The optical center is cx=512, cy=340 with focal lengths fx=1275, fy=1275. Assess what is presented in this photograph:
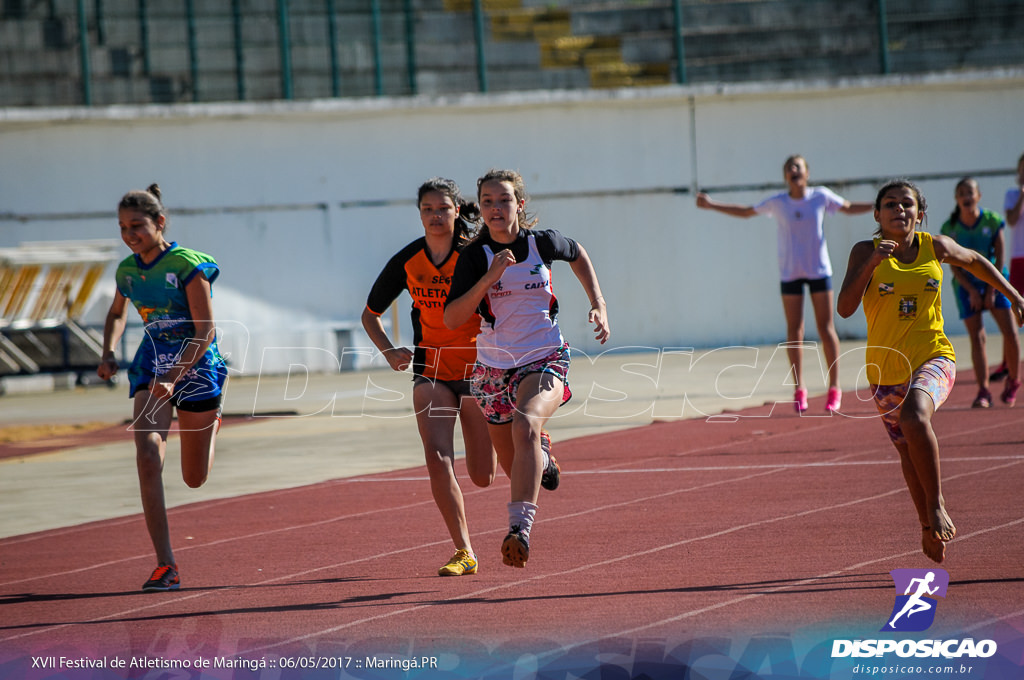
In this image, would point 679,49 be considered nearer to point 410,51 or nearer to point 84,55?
point 410,51

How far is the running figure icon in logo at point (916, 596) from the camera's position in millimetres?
5082

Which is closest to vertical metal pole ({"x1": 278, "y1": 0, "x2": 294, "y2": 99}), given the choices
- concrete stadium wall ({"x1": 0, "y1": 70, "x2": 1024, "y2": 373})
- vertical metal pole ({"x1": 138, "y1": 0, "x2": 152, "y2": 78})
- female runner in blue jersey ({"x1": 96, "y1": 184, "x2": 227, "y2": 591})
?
concrete stadium wall ({"x1": 0, "y1": 70, "x2": 1024, "y2": 373})

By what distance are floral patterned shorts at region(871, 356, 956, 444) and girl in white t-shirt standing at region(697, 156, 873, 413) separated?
5970mm

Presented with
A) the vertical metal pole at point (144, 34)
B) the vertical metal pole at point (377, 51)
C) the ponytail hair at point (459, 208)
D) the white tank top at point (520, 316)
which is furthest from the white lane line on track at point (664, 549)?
the vertical metal pole at point (144, 34)

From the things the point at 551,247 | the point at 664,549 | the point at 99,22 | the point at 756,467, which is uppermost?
the point at 99,22

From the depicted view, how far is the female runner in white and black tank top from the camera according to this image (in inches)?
256

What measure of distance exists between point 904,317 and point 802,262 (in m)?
6.18

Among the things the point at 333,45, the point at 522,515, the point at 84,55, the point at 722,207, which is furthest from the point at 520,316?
the point at 84,55

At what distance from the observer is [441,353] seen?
6871 mm

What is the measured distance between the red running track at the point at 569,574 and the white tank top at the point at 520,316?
44.8 inches

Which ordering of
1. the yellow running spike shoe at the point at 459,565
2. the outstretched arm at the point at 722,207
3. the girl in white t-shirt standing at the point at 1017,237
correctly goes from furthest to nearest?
the girl in white t-shirt standing at the point at 1017,237, the outstretched arm at the point at 722,207, the yellow running spike shoe at the point at 459,565

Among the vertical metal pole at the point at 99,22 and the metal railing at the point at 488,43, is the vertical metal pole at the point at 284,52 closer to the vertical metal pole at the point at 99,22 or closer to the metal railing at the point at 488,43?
the metal railing at the point at 488,43

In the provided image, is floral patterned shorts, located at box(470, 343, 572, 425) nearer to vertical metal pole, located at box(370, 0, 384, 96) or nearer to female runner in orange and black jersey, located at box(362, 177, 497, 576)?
female runner in orange and black jersey, located at box(362, 177, 497, 576)

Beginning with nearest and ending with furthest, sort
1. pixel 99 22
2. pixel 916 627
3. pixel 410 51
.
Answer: pixel 916 627, pixel 410 51, pixel 99 22
